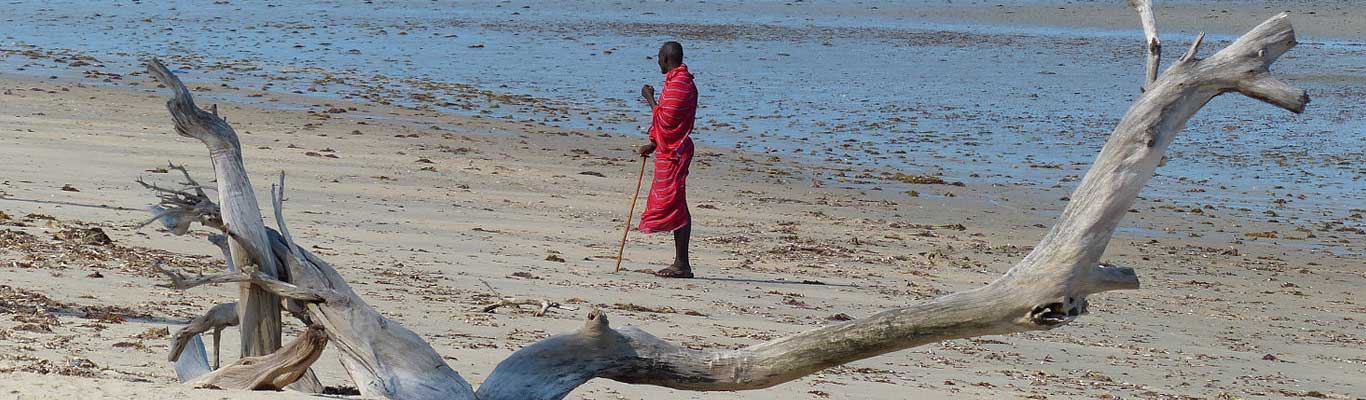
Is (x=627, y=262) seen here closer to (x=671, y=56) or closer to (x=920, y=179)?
(x=671, y=56)

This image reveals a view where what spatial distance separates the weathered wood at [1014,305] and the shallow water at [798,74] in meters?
8.70

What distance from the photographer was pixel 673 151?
8.49m

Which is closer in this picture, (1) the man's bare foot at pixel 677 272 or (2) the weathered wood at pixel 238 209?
(2) the weathered wood at pixel 238 209

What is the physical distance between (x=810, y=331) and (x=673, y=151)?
4061 millimetres

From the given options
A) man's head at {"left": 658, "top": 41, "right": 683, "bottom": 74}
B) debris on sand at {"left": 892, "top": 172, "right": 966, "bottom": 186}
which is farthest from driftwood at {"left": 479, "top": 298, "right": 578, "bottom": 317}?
debris on sand at {"left": 892, "top": 172, "right": 966, "bottom": 186}

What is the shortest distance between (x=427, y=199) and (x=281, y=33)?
58.0 ft

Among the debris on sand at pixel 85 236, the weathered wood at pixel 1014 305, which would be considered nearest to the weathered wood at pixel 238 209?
the weathered wood at pixel 1014 305

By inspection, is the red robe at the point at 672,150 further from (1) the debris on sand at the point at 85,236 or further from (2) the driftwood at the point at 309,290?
(2) the driftwood at the point at 309,290

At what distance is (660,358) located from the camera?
4.65 meters

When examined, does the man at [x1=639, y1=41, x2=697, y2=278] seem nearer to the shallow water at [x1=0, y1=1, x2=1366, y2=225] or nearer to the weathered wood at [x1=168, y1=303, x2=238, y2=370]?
the weathered wood at [x1=168, y1=303, x2=238, y2=370]

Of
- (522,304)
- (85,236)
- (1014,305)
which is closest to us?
(1014,305)

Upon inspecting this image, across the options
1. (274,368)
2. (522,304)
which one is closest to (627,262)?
(522,304)

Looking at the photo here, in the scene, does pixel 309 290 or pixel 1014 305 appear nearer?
pixel 1014 305

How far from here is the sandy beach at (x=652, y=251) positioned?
600 cm
